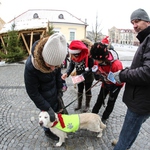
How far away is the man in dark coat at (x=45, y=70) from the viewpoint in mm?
1758

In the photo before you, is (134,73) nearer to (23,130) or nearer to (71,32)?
(23,130)

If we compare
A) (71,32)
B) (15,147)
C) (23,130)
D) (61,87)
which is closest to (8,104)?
(23,130)

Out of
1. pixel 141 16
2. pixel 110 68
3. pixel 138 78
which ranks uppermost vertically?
pixel 141 16

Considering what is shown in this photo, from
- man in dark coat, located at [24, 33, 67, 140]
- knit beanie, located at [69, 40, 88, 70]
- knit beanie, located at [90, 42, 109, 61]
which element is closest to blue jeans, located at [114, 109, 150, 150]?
Result: knit beanie, located at [90, 42, 109, 61]

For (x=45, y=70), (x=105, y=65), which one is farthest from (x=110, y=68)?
(x=45, y=70)

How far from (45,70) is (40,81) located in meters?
0.41

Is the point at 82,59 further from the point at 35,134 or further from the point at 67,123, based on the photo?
the point at 35,134

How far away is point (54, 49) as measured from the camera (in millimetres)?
1739

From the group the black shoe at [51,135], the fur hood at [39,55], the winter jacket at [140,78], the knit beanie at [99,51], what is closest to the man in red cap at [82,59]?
the knit beanie at [99,51]

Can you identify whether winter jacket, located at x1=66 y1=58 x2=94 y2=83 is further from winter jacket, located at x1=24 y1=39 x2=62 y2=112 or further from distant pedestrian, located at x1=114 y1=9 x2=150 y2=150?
distant pedestrian, located at x1=114 y1=9 x2=150 y2=150

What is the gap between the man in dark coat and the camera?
69.2 inches

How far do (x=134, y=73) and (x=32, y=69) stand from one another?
3.94 feet

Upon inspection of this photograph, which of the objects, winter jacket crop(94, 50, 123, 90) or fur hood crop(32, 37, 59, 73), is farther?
winter jacket crop(94, 50, 123, 90)

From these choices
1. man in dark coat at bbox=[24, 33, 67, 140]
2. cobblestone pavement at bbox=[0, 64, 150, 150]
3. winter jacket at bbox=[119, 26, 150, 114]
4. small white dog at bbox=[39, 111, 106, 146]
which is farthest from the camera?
cobblestone pavement at bbox=[0, 64, 150, 150]
